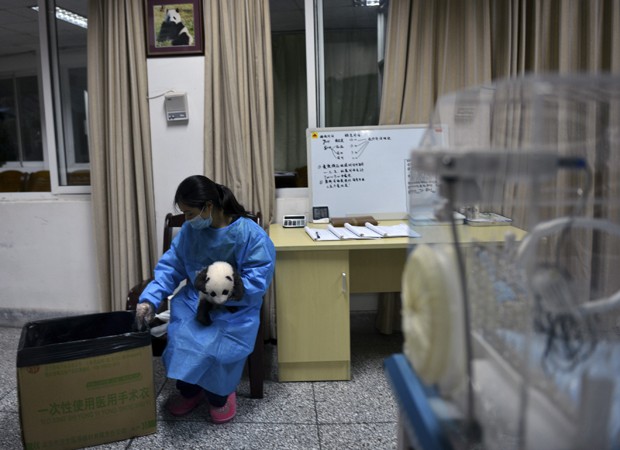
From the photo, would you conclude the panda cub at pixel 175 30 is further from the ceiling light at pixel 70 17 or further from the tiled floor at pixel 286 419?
the tiled floor at pixel 286 419

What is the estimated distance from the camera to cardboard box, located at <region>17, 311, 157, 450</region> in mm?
1465

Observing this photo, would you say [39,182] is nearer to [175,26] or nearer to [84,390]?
[175,26]

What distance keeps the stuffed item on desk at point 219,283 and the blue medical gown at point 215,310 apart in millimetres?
48

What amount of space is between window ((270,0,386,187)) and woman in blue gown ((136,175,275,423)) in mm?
919

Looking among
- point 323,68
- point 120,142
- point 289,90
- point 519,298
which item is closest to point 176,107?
point 120,142

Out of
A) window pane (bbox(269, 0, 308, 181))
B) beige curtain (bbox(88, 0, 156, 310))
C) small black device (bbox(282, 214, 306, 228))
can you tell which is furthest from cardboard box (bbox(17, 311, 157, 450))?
window pane (bbox(269, 0, 308, 181))

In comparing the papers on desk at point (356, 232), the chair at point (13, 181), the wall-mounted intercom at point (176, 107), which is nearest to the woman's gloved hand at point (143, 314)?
the papers on desk at point (356, 232)

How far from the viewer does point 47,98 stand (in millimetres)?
2607

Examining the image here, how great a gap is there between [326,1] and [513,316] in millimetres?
2300

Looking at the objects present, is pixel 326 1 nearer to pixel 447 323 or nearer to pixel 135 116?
pixel 135 116

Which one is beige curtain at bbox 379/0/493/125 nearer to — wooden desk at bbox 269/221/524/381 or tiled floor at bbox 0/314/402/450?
wooden desk at bbox 269/221/524/381

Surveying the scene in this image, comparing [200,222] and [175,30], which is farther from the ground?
[175,30]

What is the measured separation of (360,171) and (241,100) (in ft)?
2.38

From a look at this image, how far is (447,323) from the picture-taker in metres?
0.64
